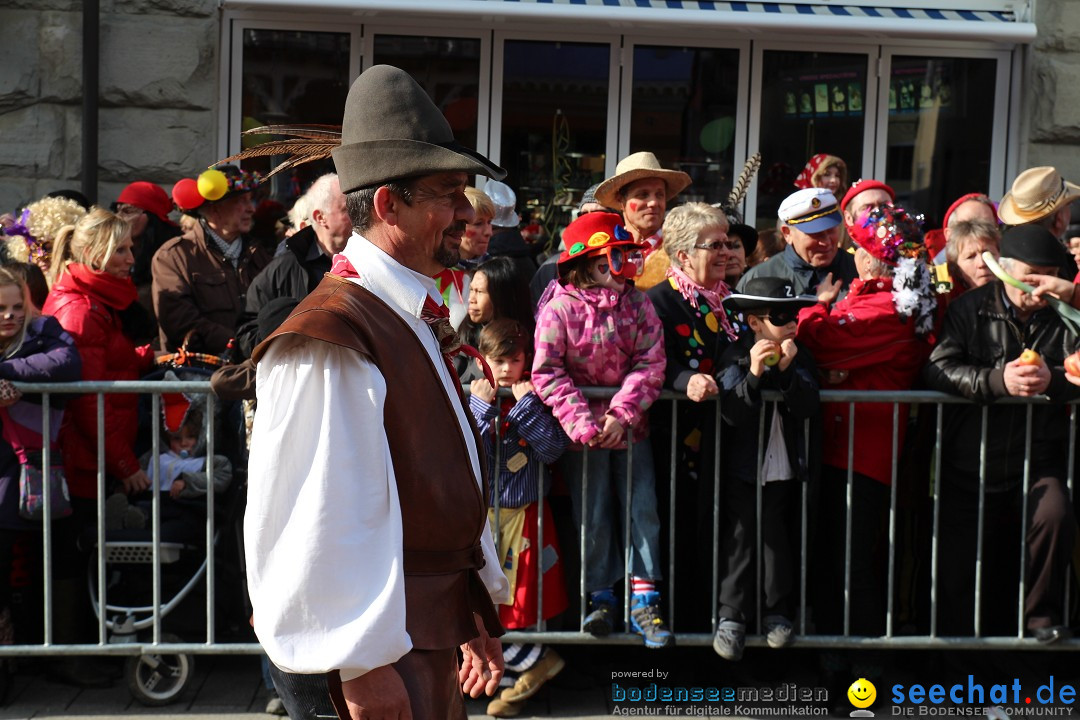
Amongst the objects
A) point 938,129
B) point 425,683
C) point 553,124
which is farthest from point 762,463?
point 938,129

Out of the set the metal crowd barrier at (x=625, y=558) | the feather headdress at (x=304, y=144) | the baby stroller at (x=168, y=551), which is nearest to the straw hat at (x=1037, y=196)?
the metal crowd barrier at (x=625, y=558)

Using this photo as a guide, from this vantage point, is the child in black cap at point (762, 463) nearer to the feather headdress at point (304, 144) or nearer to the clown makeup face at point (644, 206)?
the clown makeup face at point (644, 206)

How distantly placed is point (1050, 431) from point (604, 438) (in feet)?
5.85

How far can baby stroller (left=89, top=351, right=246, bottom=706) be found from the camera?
5176 millimetres


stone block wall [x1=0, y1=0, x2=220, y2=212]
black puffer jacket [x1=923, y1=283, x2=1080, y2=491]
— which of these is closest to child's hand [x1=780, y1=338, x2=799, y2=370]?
black puffer jacket [x1=923, y1=283, x2=1080, y2=491]

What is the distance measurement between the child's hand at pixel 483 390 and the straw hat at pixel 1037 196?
8.40 ft

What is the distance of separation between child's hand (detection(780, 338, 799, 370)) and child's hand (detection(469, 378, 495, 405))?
1.10 m

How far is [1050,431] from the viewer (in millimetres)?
5152

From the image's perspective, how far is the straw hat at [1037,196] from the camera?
19.0 ft

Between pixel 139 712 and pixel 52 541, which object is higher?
A: pixel 52 541

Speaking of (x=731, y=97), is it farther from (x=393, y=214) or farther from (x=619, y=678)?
(x=393, y=214)

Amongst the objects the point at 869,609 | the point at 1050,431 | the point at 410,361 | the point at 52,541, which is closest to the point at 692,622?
the point at 869,609

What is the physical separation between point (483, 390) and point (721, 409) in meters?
0.92

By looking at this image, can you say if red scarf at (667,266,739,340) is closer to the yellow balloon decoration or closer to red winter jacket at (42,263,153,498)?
red winter jacket at (42,263,153,498)
